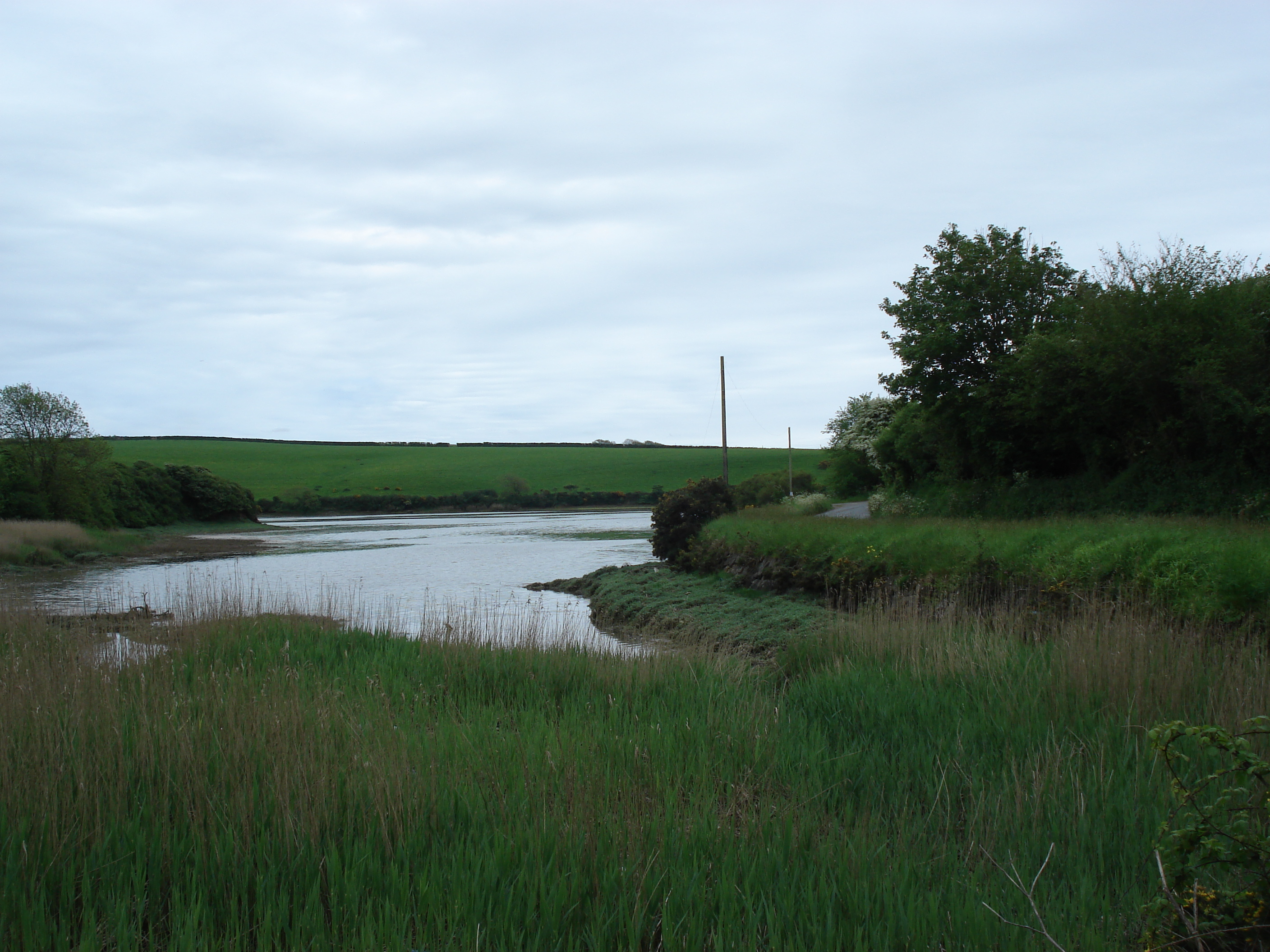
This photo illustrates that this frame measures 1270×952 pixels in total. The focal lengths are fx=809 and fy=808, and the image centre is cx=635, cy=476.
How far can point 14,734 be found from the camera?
188 inches

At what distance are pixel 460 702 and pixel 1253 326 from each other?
80.1 feet

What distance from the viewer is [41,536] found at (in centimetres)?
3528

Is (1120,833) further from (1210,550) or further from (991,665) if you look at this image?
(1210,550)

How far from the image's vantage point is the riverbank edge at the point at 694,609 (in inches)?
548

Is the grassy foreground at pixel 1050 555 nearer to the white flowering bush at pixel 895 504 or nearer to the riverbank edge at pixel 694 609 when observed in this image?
the riverbank edge at pixel 694 609

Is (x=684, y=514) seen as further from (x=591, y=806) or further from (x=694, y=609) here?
(x=591, y=806)

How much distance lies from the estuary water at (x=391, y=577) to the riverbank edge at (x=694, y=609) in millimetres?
928

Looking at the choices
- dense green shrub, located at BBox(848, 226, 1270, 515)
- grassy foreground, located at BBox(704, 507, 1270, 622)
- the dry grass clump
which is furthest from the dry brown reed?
the dry grass clump

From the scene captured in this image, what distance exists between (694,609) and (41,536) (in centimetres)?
3187

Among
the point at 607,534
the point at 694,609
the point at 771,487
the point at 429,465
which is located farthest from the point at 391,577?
the point at 429,465

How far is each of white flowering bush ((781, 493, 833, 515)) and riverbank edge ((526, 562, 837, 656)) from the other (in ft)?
39.8

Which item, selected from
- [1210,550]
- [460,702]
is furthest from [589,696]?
[1210,550]

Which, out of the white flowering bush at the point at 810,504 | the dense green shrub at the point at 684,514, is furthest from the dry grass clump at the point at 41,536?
the white flowering bush at the point at 810,504

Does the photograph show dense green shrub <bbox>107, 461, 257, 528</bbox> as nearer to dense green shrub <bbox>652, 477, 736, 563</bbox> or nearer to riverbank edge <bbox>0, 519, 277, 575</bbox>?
riverbank edge <bbox>0, 519, 277, 575</bbox>
